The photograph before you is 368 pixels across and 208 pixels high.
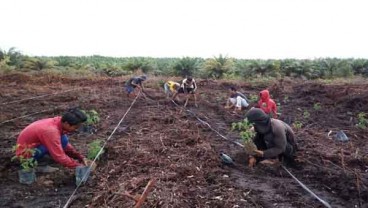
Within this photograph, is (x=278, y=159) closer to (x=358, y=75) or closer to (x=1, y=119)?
(x=1, y=119)

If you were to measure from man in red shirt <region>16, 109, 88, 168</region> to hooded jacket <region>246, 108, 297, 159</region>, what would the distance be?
8.16ft

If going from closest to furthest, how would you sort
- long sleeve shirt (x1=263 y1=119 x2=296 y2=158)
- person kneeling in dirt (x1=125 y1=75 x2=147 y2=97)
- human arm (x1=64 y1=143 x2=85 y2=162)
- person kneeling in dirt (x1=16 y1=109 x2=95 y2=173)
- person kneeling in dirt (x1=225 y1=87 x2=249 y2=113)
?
person kneeling in dirt (x1=16 y1=109 x2=95 y2=173)
human arm (x1=64 y1=143 x2=85 y2=162)
long sleeve shirt (x1=263 y1=119 x2=296 y2=158)
person kneeling in dirt (x1=225 y1=87 x2=249 y2=113)
person kneeling in dirt (x1=125 y1=75 x2=147 y2=97)

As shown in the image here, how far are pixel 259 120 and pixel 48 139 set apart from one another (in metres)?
2.99

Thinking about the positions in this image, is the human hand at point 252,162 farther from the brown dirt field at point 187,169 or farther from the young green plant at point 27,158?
the young green plant at point 27,158

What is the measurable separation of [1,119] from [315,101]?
10.5 meters

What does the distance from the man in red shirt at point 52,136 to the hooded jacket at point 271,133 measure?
2.49 m

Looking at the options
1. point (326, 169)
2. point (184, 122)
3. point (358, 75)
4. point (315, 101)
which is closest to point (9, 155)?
point (184, 122)

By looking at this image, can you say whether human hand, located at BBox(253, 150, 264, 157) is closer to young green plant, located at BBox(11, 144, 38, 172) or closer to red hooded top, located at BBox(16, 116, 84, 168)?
red hooded top, located at BBox(16, 116, 84, 168)

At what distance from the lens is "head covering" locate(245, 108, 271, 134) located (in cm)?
570

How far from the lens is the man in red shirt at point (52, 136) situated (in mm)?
4926

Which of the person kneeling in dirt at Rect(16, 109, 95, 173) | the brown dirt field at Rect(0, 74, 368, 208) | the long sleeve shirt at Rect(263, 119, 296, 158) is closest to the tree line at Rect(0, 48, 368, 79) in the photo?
the brown dirt field at Rect(0, 74, 368, 208)

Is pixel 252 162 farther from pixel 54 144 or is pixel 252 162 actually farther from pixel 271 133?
pixel 54 144

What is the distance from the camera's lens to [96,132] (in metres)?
8.10

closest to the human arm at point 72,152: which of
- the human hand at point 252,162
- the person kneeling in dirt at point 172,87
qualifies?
the human hand at point 252,162
